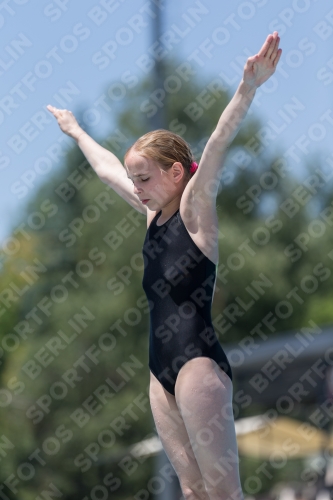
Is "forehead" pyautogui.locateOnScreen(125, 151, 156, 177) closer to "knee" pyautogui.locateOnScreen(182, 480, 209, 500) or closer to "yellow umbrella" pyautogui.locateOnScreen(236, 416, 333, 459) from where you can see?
"knee" pyautogui.locateOnScreen(182, 480, 209, 500)

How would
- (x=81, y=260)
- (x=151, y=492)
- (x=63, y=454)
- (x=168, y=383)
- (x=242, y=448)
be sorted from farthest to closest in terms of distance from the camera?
(x=81, y=260)
(x=63, y=454)
(x=151, y=492)
(x=242, y=448)
(x=168, y=383)

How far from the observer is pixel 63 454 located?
12.9m

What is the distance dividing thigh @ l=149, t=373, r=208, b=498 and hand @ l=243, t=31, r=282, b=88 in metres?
0.83

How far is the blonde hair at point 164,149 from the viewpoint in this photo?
6.87ft

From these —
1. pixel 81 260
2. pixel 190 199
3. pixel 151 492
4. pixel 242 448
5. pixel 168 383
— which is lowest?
pixel 151 492

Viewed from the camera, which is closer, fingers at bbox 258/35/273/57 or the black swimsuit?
fingers at bbox 258/35/273/57

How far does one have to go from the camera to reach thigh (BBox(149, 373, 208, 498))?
6.66 ft

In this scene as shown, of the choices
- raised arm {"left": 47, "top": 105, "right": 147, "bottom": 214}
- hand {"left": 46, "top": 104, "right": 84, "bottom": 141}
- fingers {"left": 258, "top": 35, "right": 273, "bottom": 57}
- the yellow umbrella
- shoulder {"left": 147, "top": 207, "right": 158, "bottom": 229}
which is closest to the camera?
fingers {"left": 258, "top": 35, "right": 273, "bottom": 57}

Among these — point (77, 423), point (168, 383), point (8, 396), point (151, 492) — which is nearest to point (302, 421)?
point (151, 492)

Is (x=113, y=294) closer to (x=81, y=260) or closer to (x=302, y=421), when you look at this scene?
(x=81, y=260)

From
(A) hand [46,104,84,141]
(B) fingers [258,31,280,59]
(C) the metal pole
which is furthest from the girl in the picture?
(C) the metal pole

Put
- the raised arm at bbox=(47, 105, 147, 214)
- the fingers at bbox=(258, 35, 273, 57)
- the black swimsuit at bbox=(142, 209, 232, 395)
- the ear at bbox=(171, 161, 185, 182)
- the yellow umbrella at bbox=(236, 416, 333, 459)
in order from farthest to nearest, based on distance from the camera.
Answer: the yellow umbrella at bbox=(236, 416, 333, 459) < the raised arm at bbox=(47, 105, 147, 214) < the ear at bbox=(171, 161, 185, 182) < the black swimsuit at bbox=(142, 209, 232, 395) < the fingers at bbox=(258, 35, 273, 57)

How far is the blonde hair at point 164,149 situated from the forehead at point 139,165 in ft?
0.04

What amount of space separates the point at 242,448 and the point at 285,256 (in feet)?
14.8
